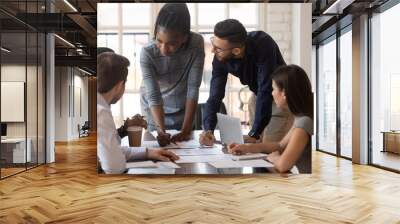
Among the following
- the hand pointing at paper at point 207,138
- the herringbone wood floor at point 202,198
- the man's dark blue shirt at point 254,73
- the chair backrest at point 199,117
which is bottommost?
the herringbone wood floor at point 202,198

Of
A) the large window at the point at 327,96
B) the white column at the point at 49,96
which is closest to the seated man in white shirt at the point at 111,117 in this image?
the white column at the point at 49,96

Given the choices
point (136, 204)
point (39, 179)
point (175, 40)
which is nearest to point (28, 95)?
point (39, 179)

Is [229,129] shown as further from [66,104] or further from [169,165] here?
[66,104]

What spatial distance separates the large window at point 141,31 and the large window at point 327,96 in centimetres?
464

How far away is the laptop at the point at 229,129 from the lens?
5.73 meters

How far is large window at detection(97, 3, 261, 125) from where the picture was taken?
5719 millimetres

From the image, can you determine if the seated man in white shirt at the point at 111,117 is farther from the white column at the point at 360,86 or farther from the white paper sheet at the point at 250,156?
the white column at the point at 360,86

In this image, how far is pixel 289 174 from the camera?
19.4 feet

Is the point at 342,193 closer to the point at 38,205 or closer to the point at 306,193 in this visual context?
the point at 306,193

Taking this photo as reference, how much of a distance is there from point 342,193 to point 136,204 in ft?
8.22

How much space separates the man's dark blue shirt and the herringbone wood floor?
925mm

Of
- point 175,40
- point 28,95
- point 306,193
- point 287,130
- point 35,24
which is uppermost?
point 35,24

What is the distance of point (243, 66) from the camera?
572cm

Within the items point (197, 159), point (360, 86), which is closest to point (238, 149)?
point (197, 159)
